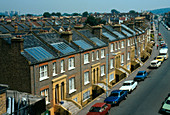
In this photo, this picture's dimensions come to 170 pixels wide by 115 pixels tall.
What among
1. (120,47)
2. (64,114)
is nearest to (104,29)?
(120,47)

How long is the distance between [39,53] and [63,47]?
18.9 feet

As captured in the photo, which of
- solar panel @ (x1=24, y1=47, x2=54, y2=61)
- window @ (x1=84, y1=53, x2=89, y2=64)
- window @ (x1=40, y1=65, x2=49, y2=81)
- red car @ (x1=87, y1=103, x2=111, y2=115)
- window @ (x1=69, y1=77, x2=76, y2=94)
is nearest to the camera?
red car @ (x1=87, y1=103, x2=111, y2=115)

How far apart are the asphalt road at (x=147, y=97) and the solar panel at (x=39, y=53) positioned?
1092 cm

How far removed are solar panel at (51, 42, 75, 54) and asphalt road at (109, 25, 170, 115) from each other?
34.3 feet

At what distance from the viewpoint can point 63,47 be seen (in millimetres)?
34375

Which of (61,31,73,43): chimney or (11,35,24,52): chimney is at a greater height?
(61,31,73,43): chimney

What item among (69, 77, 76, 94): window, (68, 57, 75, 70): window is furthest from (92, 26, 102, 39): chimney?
(69, 77, 76, 94): window

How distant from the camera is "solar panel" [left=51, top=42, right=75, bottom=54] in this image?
33200 mm

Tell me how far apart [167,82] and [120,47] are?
14.6 metres

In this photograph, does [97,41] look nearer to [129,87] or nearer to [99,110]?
[129,87]

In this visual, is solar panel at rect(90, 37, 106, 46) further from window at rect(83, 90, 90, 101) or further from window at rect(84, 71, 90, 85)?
window at rect(83, 90, 90, 101)

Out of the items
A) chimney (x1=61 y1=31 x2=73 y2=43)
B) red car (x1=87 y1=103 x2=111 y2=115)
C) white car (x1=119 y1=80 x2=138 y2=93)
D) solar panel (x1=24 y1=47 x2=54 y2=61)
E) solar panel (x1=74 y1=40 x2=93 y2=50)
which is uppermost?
chimney (x1=61 y1=31 x2=73 y2=43)

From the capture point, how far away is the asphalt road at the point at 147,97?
29.4 meters

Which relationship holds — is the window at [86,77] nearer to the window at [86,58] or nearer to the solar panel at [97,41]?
the window at [86,58]
